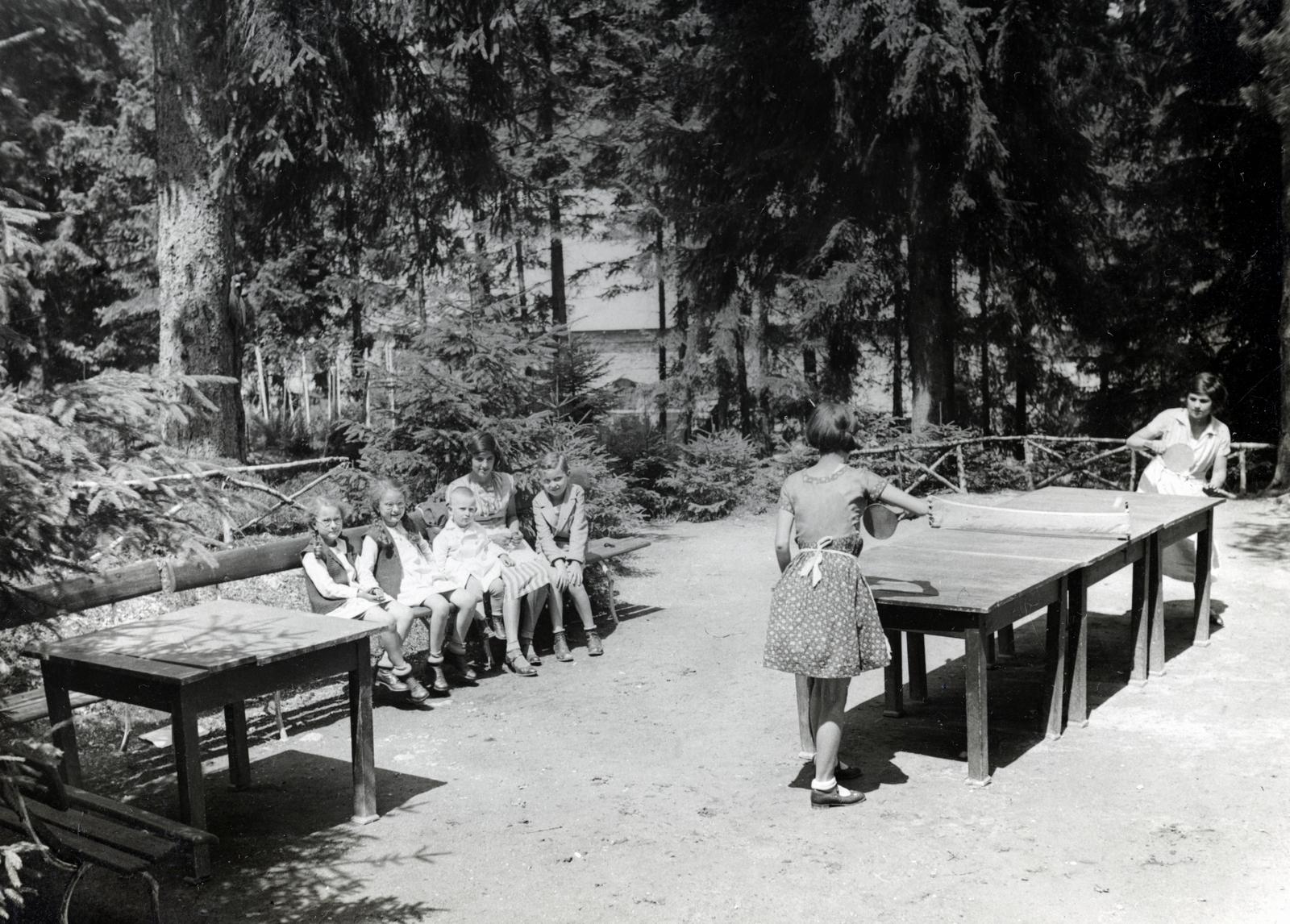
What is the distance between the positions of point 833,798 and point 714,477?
12.4 meters

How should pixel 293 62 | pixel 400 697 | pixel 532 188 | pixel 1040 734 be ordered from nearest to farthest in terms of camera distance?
1. pixel 1040 734
2. pixel 400 697
3. pixel 293 62
4. pixel 532 188

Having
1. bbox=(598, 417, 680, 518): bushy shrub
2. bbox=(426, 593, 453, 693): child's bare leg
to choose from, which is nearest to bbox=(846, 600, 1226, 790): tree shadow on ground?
bbox=(426, 593, 453, 693): child's bare leg

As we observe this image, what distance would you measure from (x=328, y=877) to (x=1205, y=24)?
63.3ft

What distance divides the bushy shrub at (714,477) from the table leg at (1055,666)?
10.8 metres

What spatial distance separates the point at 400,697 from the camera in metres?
7.49

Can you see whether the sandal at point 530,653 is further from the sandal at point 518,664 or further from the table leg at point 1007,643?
the table leg at point 1007,643

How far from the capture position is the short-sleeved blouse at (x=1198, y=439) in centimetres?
903

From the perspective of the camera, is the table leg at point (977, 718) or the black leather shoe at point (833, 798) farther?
the table leg at point (977, 718)

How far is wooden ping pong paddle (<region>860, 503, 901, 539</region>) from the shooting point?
5.51 meters

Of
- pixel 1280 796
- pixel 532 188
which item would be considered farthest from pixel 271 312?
pixel 1280 796

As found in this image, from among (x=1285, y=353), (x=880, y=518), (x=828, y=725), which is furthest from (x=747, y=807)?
(x=1285, y=353)

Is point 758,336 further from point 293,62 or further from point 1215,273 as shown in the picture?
point 293,62

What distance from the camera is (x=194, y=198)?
11562 millimetres

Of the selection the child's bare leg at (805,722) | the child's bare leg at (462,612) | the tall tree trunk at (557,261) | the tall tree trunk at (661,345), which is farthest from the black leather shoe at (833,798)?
the tall tree trunk at (557,261)
